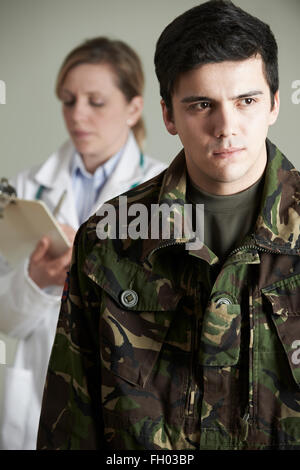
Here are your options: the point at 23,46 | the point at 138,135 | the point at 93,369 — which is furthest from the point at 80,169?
the point at 93,369

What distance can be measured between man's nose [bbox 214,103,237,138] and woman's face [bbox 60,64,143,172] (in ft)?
3.69

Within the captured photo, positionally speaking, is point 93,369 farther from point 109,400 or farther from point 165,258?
point 165,258

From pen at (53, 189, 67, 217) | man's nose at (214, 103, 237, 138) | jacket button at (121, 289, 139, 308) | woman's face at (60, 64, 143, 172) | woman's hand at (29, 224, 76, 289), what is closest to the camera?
man's nose at (214, 103, 237, 138)

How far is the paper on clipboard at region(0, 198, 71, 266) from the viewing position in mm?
1520

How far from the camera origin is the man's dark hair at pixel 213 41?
33.8 inches

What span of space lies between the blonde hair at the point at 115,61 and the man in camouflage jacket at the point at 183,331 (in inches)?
40.0

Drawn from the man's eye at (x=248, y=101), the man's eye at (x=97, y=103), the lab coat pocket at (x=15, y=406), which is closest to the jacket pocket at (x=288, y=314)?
the man's eye at (x=248, y=101)

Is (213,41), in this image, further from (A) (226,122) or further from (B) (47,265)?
(B) (47,265)

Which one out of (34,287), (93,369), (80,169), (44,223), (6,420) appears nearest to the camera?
(93,369)

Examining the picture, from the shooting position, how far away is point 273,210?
0.92m

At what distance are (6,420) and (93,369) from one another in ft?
3.08

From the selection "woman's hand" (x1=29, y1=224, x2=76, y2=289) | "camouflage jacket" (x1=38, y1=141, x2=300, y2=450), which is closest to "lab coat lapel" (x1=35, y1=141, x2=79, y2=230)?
"woman's hand" (x1=29, y1=224, x2=76, y2=289)

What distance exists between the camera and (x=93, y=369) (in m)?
1.04

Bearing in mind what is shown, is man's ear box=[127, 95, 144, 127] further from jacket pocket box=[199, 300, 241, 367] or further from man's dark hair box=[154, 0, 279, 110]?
jacket pocket box=[199, 300, 241, 367]
